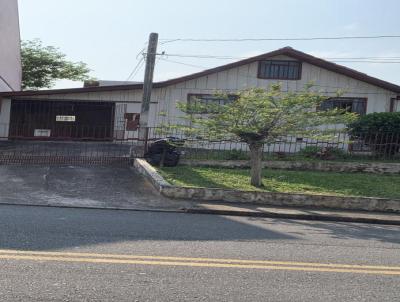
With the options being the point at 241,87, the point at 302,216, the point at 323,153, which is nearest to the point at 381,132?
the point at 323,153

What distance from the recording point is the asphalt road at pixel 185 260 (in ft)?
14.5

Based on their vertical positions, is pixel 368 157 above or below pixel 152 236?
above

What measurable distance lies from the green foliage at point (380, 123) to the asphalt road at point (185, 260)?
9.23 m

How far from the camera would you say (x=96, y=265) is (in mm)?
5105

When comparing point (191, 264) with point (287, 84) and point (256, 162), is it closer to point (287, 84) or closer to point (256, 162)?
point (256, 162)

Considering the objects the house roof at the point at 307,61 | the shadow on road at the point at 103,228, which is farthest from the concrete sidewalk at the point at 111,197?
the house roof at the point at 307,61

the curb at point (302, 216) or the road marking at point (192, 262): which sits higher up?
the road marking at point (192, 262)

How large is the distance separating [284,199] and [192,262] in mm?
5772

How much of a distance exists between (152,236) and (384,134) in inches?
489

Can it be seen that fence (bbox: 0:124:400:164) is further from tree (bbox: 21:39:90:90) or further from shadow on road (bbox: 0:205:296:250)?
tree (bbox: 21:39:90:90)

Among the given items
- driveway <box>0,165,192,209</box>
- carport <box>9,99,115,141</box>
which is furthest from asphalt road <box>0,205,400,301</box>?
carport <box>9,99,115,141</box>

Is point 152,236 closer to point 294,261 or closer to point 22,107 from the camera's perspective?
point 294,261

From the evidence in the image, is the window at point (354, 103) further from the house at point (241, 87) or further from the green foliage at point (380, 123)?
the green foliage at point (380, 123)

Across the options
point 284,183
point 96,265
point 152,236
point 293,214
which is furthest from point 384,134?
point 96,265
